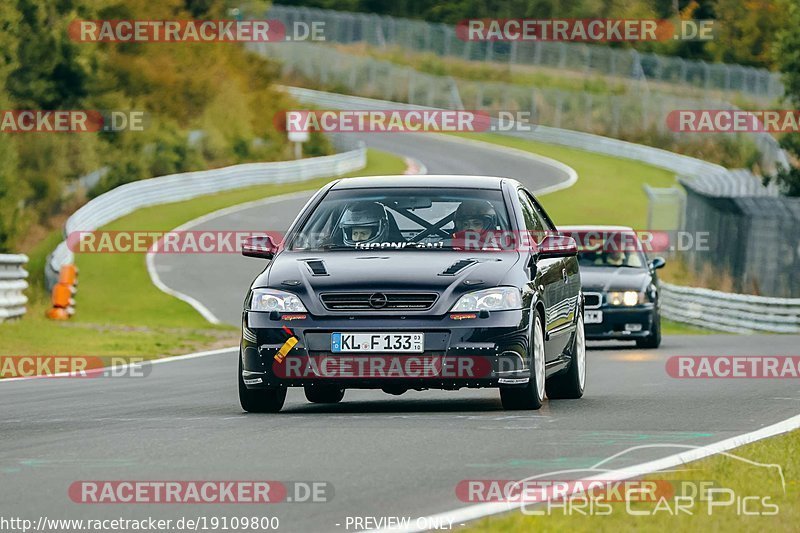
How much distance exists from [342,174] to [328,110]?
18.2 meters

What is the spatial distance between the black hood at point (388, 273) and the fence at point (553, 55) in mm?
64110

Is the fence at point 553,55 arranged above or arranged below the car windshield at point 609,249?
below

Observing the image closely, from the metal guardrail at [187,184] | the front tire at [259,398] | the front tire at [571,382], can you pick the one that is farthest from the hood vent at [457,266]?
the metal guardrail at [187,184]

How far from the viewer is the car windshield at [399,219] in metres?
12.3

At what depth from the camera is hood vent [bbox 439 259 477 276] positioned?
11570 mm

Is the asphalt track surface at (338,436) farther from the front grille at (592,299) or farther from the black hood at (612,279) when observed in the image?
the black hood at (612,279)

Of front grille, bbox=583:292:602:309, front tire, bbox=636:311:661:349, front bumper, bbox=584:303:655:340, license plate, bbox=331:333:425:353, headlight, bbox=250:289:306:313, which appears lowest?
front tire, bbox=636:311:661:349

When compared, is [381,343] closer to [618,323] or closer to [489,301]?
[489,301]

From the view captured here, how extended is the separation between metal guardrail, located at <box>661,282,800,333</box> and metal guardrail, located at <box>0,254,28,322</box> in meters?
12.0

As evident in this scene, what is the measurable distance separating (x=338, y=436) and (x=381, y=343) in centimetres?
129

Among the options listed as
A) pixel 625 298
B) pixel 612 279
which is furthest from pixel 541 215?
pixel 612 279

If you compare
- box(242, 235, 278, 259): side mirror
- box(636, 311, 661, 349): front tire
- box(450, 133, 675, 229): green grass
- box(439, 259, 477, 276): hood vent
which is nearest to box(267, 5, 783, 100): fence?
box(450, 133, 675, 229): green grass

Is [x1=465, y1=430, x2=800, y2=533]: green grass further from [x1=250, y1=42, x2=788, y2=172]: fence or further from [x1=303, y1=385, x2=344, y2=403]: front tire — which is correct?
[x1=250, y1=42, x2=788, y2=172]: fence

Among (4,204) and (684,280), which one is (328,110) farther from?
(684,280)
